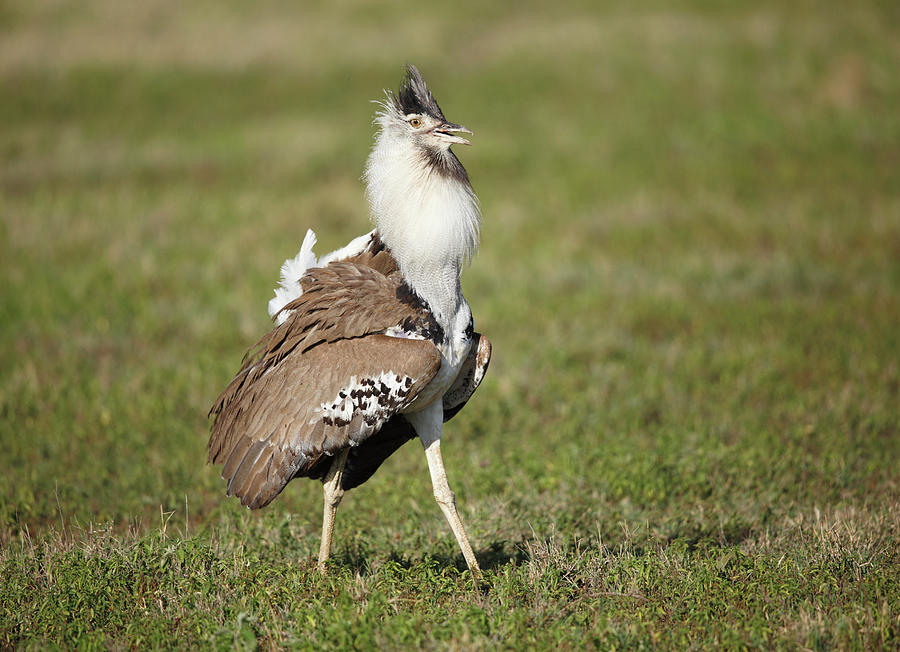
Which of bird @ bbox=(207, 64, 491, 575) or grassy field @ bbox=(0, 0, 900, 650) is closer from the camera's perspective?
grassy field @ bbox=(0, 0, 900, 650)

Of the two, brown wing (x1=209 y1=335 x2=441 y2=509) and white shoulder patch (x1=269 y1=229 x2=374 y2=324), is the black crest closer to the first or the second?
white shoulder patch (x1=269 y1=229 x2=374 y2=324)

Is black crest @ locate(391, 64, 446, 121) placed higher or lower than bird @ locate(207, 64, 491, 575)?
higher

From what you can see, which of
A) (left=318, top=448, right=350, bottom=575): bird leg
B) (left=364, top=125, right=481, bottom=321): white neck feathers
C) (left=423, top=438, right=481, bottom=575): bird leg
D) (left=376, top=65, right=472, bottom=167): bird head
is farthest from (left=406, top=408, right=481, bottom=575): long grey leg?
(left=376, top=65, right=472, bottom=167): bird head

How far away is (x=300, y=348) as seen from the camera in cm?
473

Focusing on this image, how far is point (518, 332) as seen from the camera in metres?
9.12

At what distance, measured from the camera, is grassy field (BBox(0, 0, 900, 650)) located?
431cm

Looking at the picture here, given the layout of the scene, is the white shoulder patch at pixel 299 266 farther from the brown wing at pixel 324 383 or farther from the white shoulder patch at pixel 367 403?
the white shoulder patch at pixel 367 403

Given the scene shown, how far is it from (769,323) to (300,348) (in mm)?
5922

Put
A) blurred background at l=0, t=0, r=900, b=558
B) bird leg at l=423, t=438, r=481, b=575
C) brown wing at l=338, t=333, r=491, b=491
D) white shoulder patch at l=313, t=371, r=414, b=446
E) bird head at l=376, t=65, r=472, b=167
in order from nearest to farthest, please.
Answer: white shoulder patch at l=313, t=371, r=414, b=446, bird head at l=376, t=65, r=472, b=167, bird leg at l=423, t=438, r=481, b=575, brown wing at l=338, t=333, r=491, b=491, blurred background at l=0, t=0, r=900, b=558

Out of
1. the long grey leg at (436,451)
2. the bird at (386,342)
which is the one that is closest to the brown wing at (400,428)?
the bird at (386,342)

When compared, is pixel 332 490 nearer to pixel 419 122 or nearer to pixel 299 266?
pixel 299 266

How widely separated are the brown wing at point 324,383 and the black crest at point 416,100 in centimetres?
91

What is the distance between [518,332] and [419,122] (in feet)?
15.4

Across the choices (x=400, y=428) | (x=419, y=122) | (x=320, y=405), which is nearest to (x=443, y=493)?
(x=400, y=428)
